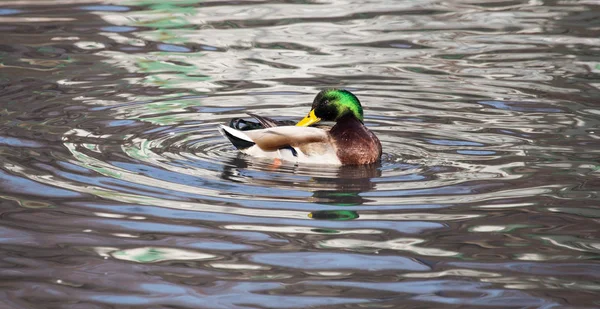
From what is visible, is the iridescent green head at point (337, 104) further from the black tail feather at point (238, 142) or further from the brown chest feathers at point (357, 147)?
the black tail feather at point (238, 142)

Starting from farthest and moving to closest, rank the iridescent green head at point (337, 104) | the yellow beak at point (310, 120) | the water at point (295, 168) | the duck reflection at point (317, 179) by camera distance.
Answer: the yellow beak at point (310, 120), the iridescent green head at point (337, 104), the duck reflection at point (317, 179), the water at point (295, 168)

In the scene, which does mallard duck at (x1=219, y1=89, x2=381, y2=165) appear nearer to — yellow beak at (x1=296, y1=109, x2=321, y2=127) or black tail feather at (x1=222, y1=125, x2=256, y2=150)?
black tail feather at (x1=222, y1=125, x2=256, y2=150)

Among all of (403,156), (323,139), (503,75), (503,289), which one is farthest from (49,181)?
(503,75)

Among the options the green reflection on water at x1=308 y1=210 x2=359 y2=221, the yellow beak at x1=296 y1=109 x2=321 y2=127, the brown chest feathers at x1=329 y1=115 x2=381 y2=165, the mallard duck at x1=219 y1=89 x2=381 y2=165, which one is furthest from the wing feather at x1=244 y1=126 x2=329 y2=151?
the green reflection on water at x1=308 y1=210 x2=359 y2=221

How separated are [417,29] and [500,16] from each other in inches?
59.3

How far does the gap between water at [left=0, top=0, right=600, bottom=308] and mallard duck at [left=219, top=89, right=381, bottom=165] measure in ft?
0.39

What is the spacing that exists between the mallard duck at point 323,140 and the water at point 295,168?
12cm

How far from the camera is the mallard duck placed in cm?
808

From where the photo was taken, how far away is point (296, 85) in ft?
36.3

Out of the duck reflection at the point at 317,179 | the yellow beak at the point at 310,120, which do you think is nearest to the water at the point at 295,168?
the duck reflection at the point at 317,179

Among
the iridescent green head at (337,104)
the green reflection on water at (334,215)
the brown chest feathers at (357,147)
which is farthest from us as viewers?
the iridescent green head at (337,104)

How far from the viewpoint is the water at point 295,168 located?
212 inches

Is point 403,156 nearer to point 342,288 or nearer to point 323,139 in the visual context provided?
point 323,139

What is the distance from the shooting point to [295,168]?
7914 millimetres
